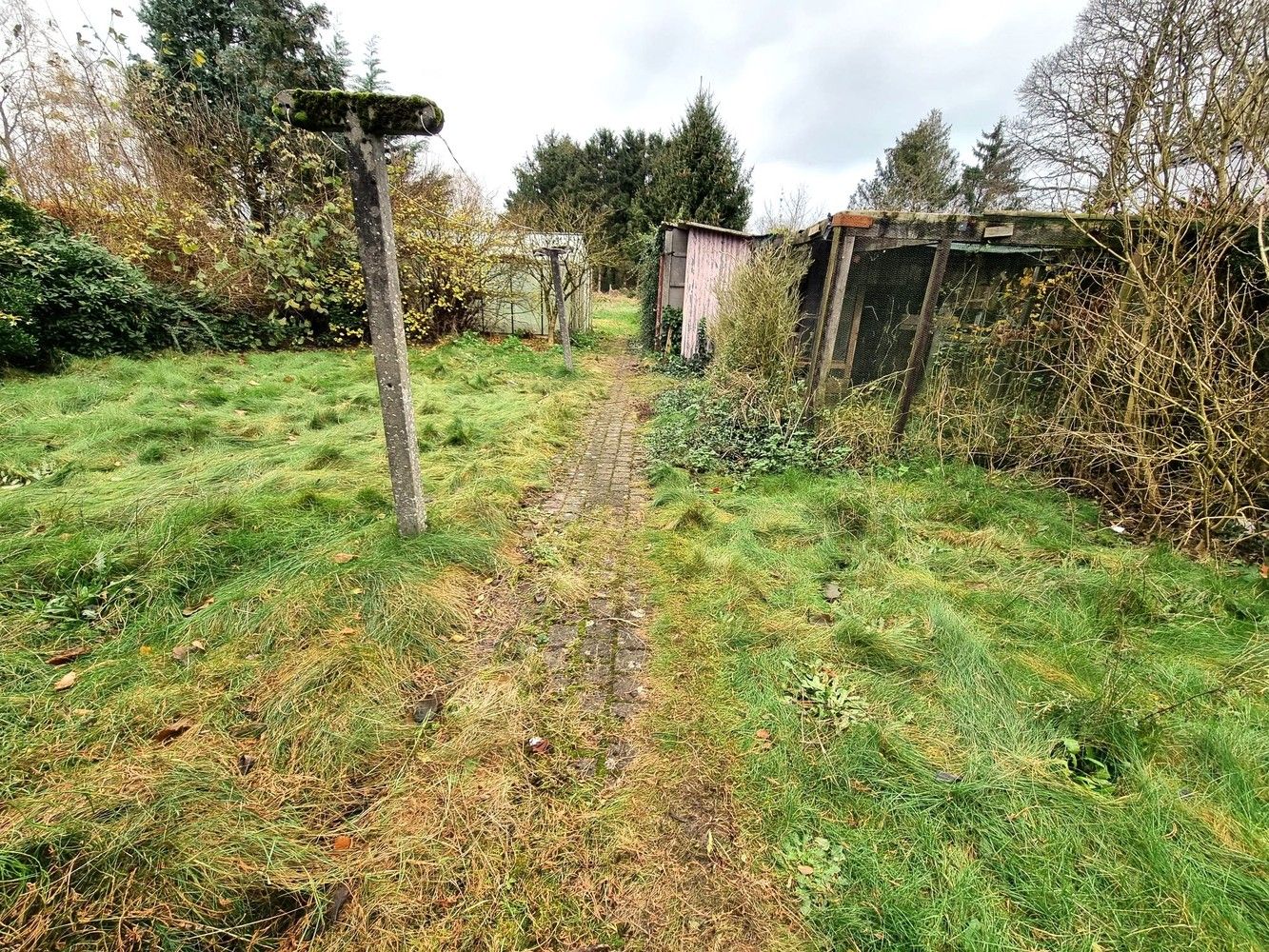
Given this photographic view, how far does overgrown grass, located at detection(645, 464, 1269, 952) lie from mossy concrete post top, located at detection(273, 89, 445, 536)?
2.04 m

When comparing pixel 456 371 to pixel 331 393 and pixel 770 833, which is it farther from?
pixel 770 833

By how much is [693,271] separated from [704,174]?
32.9 feet

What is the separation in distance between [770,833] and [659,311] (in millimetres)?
11412

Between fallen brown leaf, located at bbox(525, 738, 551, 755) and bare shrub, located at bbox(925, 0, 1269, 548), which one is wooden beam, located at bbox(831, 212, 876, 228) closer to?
bare shrub, located at bbox(925, 0, 1269, 548)

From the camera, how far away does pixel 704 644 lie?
2754 millimetres

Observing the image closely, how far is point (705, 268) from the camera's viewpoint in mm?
9977

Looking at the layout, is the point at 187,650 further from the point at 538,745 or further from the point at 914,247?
the point at 914,247

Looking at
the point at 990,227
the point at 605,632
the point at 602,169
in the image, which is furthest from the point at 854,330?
the point at 602,169

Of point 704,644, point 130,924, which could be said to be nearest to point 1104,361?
point 704,644

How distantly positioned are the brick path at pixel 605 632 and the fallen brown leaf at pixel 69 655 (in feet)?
7.01

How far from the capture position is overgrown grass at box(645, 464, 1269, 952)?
1522 mm

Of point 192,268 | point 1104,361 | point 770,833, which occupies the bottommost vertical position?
point 770,833

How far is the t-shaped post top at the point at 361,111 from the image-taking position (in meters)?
2.47

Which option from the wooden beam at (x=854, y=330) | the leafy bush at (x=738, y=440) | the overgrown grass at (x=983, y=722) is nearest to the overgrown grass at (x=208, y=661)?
the overgrown grass at (x=983, y=722)
